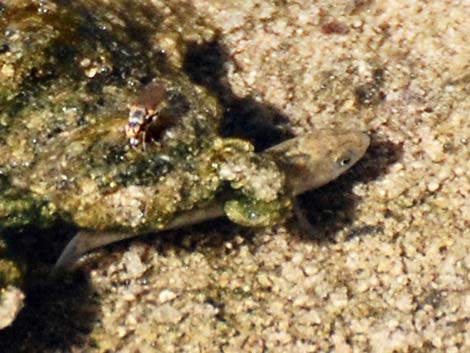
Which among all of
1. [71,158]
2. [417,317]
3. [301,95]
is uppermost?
[71,158]

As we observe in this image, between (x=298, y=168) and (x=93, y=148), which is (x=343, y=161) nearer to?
(x=298, y=168)

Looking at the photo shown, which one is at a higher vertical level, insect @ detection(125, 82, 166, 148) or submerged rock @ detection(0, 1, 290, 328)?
insect @ detection(125, 82, 166, 148)

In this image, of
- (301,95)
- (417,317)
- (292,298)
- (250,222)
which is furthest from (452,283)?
(301,95)

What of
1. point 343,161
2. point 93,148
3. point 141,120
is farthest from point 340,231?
point 93,148

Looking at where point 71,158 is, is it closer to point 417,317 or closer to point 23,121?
point 23,121

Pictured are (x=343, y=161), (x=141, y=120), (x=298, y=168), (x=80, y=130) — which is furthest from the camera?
(x=343, y=161)

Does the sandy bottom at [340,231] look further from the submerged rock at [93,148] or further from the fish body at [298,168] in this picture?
the submerged rock at [93,148]

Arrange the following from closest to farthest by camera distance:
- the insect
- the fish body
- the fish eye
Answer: the insect, the fish body, the fish eye

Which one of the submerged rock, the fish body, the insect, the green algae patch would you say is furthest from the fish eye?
the insect

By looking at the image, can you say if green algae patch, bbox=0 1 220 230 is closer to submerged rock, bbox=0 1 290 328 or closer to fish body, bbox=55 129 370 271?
submerged rock, bbox=0 1 290 328

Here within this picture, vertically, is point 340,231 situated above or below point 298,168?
below

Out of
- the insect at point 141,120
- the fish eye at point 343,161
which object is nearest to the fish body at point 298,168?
the fish eye at point 343,161
